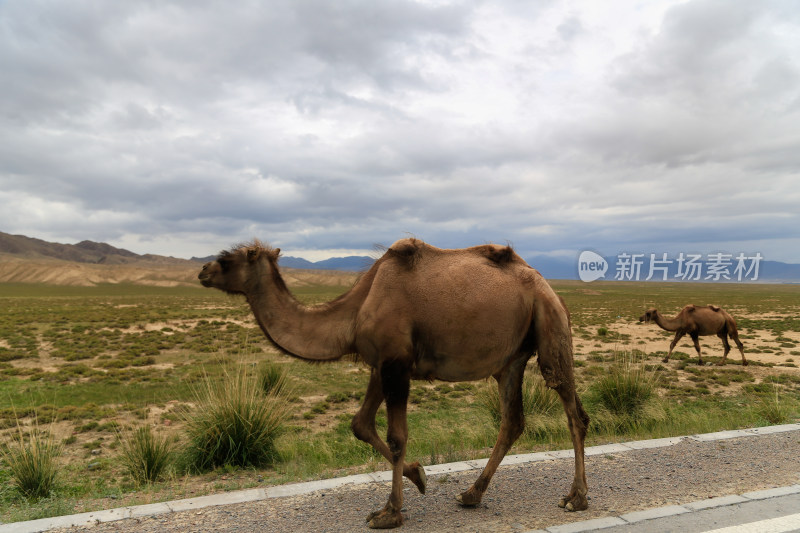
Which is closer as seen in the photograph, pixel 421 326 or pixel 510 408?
Result: pixel 421 326

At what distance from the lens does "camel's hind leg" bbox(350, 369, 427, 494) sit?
515cm

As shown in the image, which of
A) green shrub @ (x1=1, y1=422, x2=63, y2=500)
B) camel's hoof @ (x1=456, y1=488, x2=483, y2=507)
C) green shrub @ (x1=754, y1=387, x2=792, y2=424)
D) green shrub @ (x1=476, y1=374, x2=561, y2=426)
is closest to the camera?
camel's hoof @ (x1=456, y1=488, x2=483, y2=507)

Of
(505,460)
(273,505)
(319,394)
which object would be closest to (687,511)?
(505,460)

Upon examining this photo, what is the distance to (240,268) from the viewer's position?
5.39 metres

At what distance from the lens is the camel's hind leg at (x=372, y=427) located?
203 inches

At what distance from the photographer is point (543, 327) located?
5395mm

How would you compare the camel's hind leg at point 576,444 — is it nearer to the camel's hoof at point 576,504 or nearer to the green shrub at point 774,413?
the camel's hoof at point 576,504

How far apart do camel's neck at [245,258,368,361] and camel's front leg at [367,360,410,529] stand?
570 mm

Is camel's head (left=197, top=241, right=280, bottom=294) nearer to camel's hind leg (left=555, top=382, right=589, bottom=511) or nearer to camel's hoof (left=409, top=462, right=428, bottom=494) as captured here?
camel's hoof (left=409, top=462, right=428, bottom=494)

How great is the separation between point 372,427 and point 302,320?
1.29m

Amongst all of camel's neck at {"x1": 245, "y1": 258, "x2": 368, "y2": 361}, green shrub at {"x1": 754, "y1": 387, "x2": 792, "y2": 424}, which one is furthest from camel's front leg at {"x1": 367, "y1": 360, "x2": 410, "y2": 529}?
green shrub at {"x1": 754, "y1": 387, "x2": 792, "y2": 424}

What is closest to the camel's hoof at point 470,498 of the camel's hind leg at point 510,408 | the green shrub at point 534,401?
the camel's hind leg at point 510,408

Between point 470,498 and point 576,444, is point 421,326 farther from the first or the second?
point 576,444

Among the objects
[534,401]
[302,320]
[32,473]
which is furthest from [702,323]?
[32,473]
